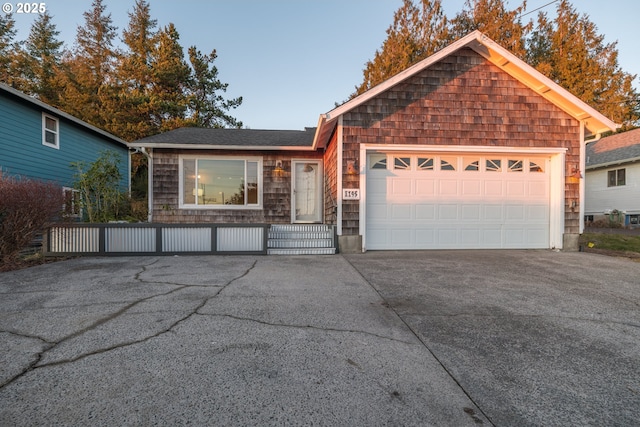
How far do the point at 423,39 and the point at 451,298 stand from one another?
74.5 ft

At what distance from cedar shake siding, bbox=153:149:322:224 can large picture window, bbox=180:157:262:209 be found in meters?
0.16

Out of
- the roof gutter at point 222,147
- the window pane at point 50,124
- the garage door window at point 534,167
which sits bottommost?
the garage door window at point 534,167

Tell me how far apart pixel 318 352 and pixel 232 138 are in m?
8.97

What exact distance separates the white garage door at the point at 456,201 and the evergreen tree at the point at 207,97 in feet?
53.6

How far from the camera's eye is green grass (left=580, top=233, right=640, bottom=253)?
24.9 feet

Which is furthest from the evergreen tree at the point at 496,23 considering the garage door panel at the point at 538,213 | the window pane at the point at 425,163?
the window pane at the point at 425,163

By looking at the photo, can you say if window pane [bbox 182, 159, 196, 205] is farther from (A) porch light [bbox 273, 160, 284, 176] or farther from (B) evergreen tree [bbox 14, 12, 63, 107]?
(B) evergreen tree [bbox 14, 12, 63, 107]

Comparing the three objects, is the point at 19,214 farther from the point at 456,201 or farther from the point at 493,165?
the point at 493,165

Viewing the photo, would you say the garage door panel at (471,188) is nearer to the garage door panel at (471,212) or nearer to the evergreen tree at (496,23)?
the garage door panel at (471,212)

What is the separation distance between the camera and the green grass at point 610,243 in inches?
299

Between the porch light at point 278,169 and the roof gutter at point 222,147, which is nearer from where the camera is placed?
the roof gutter at point 222,147

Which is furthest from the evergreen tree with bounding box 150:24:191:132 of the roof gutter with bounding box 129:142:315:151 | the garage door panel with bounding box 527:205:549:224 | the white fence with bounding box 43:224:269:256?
the garage door panel with bounding box 527:205:549:224

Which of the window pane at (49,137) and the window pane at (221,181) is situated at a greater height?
the window pane at (49,137)

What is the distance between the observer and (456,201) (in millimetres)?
7191
